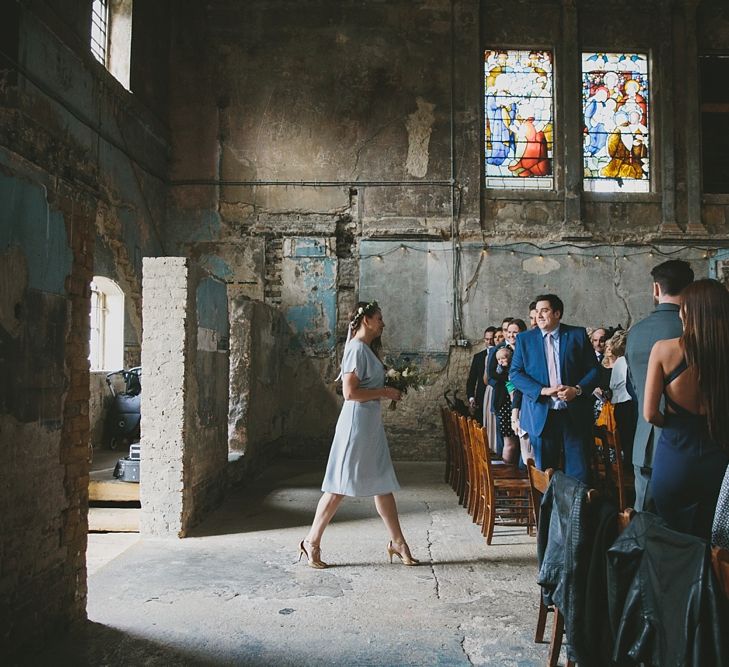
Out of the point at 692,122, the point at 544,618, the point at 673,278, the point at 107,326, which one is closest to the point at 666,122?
the point at 692,122

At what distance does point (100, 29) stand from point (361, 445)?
7.74 m

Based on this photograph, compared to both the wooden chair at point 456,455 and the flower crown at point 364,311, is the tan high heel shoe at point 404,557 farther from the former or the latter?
the wooden chair at point 456,455

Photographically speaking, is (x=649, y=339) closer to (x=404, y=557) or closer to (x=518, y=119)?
(x=404, y=557)

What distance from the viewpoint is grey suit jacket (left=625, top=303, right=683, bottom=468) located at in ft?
10.1

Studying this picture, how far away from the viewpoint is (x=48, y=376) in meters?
3.22

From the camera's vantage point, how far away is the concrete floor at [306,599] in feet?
10.4

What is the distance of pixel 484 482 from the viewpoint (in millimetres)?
5395

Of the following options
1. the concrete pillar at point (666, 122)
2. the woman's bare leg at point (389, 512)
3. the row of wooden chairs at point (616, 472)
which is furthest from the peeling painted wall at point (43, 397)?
the concrete pillar at point (666, 122)

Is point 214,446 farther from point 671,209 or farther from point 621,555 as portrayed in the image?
point 671,209

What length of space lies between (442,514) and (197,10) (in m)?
8.88

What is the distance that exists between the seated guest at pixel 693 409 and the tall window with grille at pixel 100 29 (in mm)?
8630

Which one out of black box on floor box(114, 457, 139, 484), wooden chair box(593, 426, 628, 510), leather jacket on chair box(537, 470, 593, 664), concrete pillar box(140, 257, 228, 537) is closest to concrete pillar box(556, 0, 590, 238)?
wooden chair box(593, 426, 628, 510)

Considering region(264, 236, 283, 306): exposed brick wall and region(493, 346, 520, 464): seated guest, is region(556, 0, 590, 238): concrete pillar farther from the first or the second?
region(493, 346, 520, 464): seated guest

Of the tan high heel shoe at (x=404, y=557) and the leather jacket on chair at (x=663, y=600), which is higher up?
the leather jacket on chair at (x=663, y=600)
